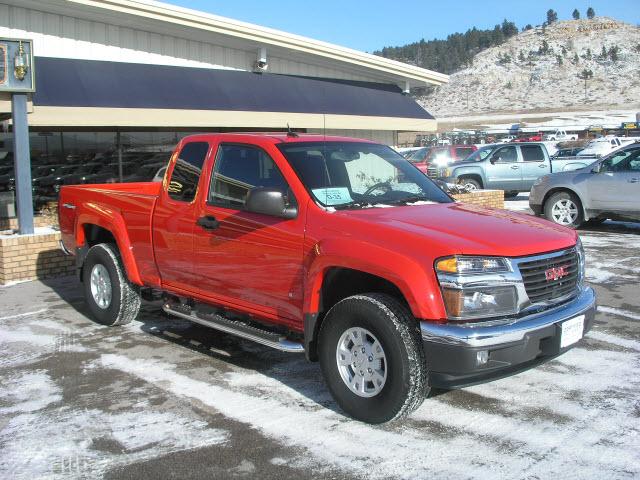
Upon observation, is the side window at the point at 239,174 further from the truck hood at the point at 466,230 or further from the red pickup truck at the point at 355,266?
the truck hood at the point at 466,230

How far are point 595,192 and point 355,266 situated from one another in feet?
32.7

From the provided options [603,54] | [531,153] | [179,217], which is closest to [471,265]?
[179,217]

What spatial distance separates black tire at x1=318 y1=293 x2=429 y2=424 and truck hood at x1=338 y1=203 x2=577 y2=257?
457 millimetres

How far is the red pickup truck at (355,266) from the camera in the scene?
4.10m

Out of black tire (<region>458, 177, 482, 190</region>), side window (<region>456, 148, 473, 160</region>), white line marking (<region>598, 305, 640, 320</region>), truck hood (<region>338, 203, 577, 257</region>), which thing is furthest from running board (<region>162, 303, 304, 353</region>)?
side window (<region>456, 148, 473, 160</region>)

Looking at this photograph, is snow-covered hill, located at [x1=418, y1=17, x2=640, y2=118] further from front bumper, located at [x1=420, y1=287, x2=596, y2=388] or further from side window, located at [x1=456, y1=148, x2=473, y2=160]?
front bumper, located at [x1=420, y1=287, x2=596, y2=388]

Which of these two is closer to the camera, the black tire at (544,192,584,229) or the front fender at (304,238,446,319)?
the front fender at (304,238,446,319)

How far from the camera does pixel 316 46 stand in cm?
1631

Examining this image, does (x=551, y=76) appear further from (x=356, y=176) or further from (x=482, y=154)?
(x=356, y=176)

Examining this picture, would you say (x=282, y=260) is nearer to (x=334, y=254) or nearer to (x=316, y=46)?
(x=334, y=254)

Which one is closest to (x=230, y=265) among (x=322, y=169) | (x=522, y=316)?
(x=322, y=169)

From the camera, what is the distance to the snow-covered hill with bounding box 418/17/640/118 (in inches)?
4835

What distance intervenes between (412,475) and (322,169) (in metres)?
2.40

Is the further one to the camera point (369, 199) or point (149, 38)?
point (149, 38)
